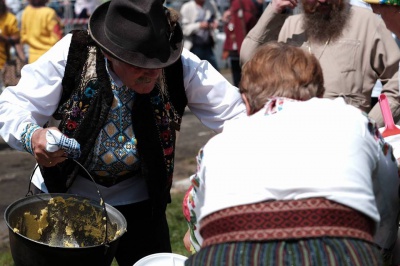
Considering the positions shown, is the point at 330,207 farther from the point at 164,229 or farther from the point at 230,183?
the point at 164,229

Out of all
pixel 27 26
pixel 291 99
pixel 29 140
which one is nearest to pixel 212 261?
pixel 291 99

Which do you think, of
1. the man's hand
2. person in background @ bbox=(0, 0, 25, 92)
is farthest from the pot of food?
person in background @ bbox=(0, 0, 25, 92)

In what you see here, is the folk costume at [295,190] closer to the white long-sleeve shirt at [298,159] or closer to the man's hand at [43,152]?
the white long-sleeve shirt at [298,159]

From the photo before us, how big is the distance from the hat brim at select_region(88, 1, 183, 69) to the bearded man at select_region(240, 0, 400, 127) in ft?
5.39

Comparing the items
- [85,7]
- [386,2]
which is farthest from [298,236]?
[85,7]

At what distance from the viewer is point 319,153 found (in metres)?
2.27

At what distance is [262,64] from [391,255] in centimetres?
90

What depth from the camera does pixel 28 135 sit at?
2998 millimetres

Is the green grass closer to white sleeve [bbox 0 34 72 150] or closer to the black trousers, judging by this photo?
the black trousers

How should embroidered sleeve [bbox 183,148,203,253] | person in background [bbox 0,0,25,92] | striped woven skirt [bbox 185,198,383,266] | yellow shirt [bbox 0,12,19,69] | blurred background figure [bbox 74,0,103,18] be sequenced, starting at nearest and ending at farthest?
striped woven skirt [bbox 185,198,383,266]
embroidered sleeve [bbox 183,148,203,253]
person in background [bbox 0,0,25,92]
yellow shirt [bbox 0,12,19,69]
blurred background figure [bbox 74,0,103,18]

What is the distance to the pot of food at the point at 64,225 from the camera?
2.78 meters

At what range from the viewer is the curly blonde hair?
242 cm

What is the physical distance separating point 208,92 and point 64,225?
85cm

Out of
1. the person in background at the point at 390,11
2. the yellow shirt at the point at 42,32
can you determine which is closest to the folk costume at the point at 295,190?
the person in background at the point at 390,11
